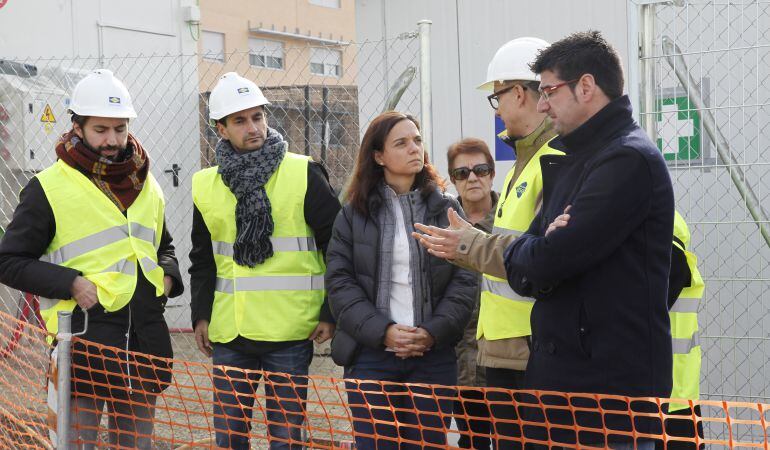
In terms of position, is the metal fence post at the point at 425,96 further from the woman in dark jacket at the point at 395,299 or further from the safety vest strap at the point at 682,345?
the safety vest strap at the point at 682,345

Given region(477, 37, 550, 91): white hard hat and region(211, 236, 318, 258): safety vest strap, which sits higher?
region(477, 37, 550, 91): white hard hat

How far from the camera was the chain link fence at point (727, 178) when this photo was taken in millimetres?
4859

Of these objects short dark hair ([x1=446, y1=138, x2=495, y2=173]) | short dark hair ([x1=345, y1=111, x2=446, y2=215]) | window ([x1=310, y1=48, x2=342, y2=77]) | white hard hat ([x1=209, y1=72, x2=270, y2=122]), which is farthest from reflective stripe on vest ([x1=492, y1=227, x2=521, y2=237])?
window ([x1=310, y1=48, x2=342, y2=77])

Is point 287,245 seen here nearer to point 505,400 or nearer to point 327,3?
point 505,400

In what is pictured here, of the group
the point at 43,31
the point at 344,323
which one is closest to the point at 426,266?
the point at 344,323

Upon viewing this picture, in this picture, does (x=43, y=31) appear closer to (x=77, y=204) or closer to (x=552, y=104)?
(x=77, y=204)

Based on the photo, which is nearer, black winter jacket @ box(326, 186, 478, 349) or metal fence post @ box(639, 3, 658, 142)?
black winter jacket @ box(326, 186, 478, 349)

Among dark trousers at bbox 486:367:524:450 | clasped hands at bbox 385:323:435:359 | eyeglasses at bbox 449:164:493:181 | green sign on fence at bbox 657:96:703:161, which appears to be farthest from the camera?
green sign on fence at bbox 657:96:703:161

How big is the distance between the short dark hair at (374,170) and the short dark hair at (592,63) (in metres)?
1.29

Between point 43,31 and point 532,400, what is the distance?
22.6 feet

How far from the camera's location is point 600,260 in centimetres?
256

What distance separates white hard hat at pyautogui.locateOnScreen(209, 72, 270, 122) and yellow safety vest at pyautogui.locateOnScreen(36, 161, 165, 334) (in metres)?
0.62

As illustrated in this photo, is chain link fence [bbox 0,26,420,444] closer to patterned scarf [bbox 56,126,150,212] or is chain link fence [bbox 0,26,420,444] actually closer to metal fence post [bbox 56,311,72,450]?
patterned scarf [bbox 56,126,150,212]

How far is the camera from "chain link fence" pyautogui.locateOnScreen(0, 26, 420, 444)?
6.40 metres
